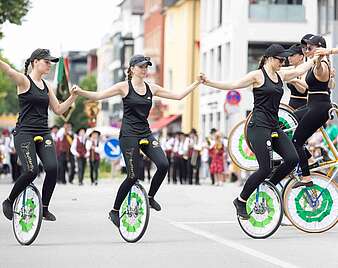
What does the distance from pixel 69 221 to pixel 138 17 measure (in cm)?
9158

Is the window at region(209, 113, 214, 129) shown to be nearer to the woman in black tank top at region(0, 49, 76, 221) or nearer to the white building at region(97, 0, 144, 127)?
the white building at region(97, 0, 144, 127)

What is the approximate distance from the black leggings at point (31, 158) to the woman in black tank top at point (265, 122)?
2031 mm

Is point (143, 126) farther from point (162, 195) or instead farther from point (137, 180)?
point (162, 195)

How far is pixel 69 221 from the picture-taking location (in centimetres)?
1805

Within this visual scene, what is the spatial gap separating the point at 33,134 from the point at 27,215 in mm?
898

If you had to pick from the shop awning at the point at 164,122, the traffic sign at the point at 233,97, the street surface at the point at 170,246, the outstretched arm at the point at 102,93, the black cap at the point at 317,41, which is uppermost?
the shop awning at the point at 164,122

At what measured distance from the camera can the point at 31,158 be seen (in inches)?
553

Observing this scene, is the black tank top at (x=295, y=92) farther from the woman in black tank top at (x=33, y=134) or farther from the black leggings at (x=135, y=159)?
the woman in black tank top at (x=33, y=134)

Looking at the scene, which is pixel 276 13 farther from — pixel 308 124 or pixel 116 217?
pixel 116 217

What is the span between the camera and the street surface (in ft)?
39.4

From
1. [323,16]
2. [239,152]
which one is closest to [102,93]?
[239,152]

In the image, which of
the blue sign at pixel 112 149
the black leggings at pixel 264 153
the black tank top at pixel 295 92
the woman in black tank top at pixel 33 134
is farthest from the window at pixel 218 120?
the woman in black tank top at pixel 33 134

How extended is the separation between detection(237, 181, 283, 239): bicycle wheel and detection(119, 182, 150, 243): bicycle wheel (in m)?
1.28

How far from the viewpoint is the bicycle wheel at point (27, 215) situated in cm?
1374
